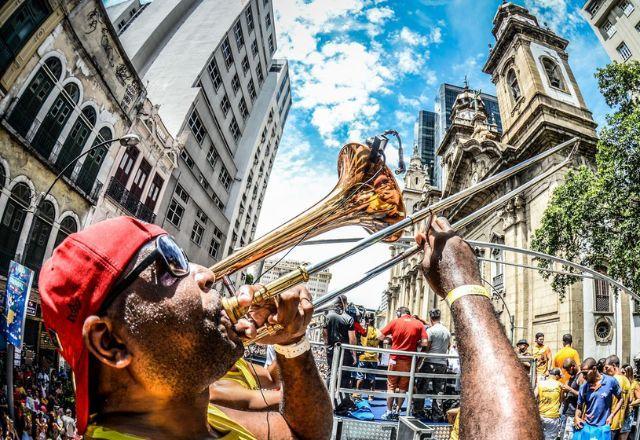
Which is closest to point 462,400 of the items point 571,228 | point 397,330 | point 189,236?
point 397,330

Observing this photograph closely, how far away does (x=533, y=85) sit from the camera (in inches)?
856

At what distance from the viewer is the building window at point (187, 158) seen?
22.7 m

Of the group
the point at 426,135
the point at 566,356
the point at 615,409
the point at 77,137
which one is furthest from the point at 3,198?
the point at 426,135

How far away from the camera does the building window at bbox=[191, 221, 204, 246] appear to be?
85.4ft

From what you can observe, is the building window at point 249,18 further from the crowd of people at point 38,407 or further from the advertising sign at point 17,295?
the crowd of people at point 38,407

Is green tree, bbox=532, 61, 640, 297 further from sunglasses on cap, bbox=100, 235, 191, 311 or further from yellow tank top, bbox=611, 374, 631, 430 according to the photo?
sunglasses on cap, bbox=100, 235, 191, 311

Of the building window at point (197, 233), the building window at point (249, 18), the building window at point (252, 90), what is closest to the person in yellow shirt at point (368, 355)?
the building window at point (197, 233)

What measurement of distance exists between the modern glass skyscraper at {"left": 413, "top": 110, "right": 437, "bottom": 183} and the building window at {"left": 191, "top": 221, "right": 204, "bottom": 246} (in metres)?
60.1

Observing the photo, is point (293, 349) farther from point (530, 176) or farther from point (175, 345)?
point (530, 176)

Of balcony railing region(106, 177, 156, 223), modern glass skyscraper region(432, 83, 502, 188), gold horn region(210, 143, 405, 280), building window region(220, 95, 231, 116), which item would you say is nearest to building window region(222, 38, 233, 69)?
building window region(220, 95, 231, 116)

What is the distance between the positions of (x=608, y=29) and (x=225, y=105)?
37.6m

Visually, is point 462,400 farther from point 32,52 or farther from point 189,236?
point 189,236

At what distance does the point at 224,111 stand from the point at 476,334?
107 feet

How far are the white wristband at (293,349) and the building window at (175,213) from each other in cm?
2249
